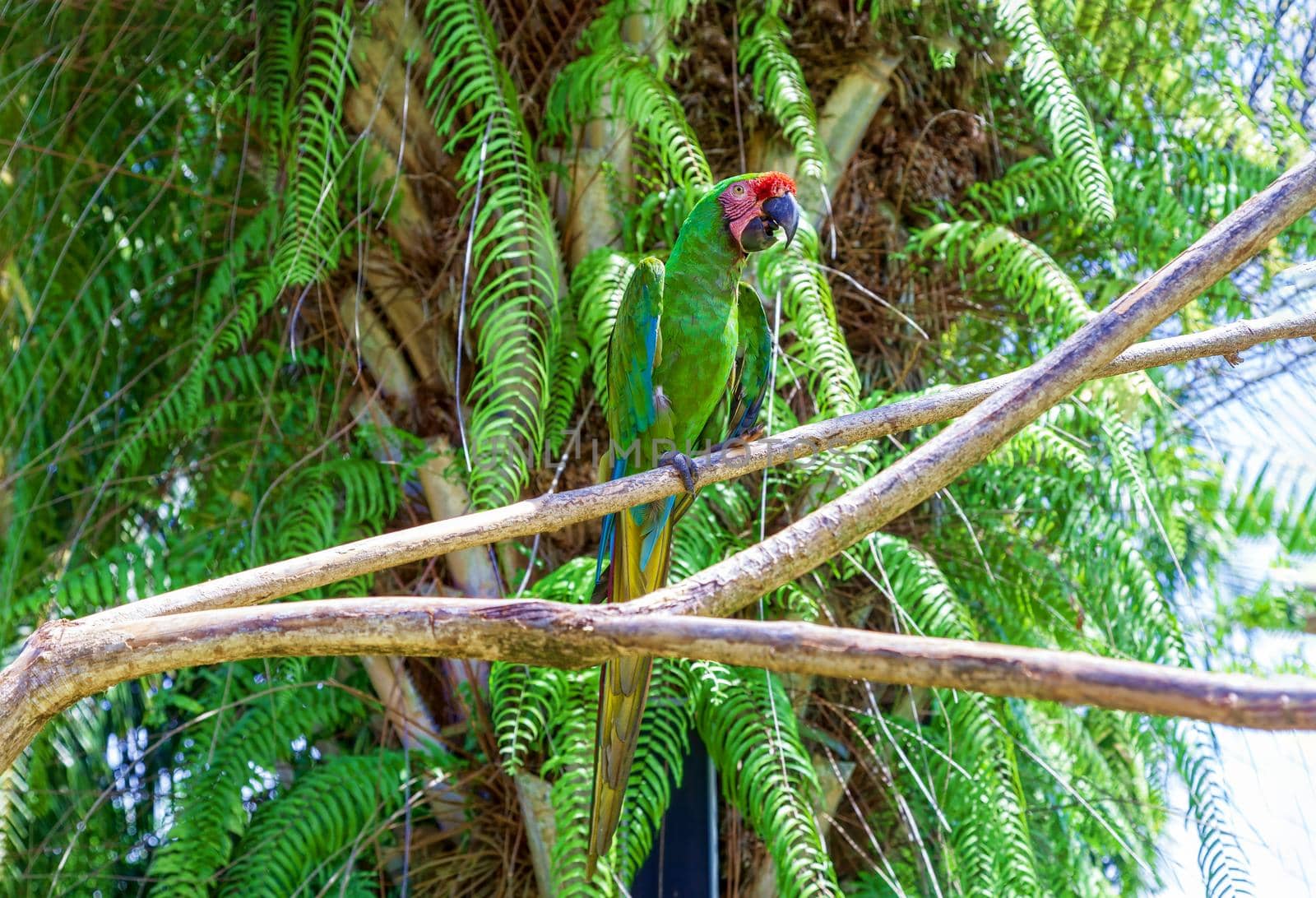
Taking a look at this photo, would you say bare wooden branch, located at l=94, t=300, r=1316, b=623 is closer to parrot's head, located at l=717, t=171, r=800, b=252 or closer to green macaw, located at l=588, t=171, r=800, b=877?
green macaw, located at l=588, t=171, r=800, b=877

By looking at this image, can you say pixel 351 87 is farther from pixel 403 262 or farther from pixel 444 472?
pixel 444 472

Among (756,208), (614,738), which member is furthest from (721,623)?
(756,208)

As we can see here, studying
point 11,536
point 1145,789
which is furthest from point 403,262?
point 1145,789

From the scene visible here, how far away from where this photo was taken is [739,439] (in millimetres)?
2441

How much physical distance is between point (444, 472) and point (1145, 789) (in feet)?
6.47

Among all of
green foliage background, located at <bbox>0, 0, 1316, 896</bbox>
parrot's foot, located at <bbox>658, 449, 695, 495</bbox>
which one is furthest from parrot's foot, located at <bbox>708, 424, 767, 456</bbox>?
parrot's foot, located at <bbox>658, 449, 695, 495</bbox>

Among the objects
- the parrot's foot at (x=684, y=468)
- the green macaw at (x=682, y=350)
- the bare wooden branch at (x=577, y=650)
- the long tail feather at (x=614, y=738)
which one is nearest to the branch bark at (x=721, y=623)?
the bare wooden branch at (x=577, y=650)

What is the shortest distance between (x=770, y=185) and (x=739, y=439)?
53cm

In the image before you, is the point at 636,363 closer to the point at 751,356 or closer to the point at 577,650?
the point at 751,356

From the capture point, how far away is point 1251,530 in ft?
8.95

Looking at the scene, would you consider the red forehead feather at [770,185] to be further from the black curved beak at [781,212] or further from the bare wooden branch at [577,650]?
the bare wooden branch at [577,650]

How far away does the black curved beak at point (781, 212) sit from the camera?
7.43ft

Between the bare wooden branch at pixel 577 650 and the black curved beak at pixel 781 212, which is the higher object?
the black curved beak at pixel 781 212

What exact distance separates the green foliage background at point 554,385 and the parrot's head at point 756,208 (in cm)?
13
